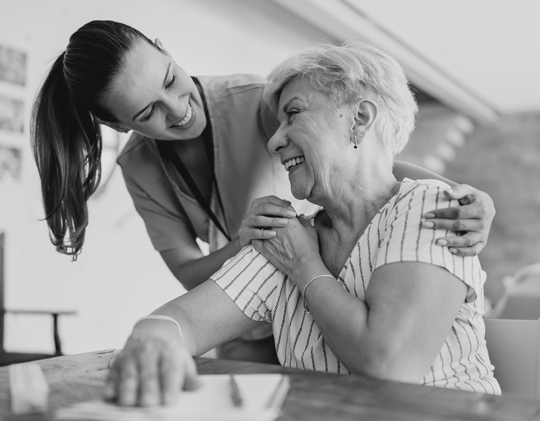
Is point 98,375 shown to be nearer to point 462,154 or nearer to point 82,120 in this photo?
point 82,120

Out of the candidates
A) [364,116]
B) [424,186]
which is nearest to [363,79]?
[364,116]

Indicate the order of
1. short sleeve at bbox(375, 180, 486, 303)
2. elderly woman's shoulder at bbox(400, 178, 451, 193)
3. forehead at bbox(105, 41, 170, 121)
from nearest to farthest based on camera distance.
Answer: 1. short sleeve at bbox(375, 180, 486, 303)
2. elderly woman's shoulder at bbox(400, 178, 451, 193)
3. forehead at bbox(105, 41, 170, 121)

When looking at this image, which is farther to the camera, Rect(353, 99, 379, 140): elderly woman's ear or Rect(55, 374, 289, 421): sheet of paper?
Rect(353, 99, 379, 140): elderly woman's ear

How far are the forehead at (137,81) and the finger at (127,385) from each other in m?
0.92

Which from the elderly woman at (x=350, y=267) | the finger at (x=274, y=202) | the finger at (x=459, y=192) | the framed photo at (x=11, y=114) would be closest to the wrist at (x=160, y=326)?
the elderly woman at (x=350, y=267)

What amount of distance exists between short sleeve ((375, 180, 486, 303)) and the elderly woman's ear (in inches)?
7.7

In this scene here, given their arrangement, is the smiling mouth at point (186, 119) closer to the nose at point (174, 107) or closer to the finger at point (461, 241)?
the nose at point (174, 107)

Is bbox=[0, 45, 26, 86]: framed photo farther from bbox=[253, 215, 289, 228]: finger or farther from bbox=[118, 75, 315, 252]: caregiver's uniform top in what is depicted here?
bbox=[253, 215, 289, 228]: finger

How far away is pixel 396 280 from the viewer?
1104mm

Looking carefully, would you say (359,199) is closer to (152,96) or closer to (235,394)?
(152,96)

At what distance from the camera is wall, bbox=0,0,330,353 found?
11.8 feet

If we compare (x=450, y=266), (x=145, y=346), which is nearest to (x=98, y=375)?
(x=145, y=346)

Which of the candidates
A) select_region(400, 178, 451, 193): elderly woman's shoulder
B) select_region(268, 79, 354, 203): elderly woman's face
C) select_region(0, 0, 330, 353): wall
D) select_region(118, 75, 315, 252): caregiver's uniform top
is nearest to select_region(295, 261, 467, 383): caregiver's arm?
select_region(400, 178, 451, 193): elderly woman's shoulder

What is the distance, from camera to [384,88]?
1462 mm
